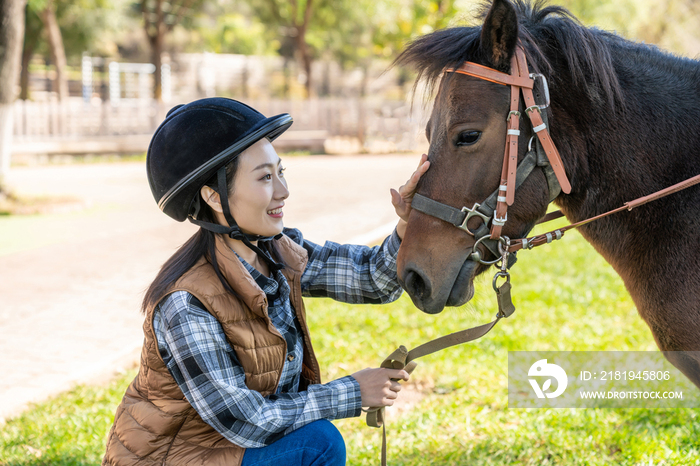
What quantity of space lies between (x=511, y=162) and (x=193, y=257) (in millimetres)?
1215

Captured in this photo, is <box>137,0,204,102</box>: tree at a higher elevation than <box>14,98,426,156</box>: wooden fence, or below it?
higher

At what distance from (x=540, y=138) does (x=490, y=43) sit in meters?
0.38

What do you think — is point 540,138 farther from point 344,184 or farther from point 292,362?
point 344,184

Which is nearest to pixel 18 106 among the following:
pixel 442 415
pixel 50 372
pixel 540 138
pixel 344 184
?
pixel 344 184

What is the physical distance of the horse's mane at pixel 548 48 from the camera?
2.18 metres

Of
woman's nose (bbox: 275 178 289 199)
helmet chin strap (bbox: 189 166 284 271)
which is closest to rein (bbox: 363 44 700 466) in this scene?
woman's nose (bbox: 275 178 289 199)

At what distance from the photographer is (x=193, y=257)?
7.42ft

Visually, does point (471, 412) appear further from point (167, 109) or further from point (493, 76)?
point (167, 109)

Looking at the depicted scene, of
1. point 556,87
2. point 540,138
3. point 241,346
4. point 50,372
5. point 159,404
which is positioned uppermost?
point 556,87

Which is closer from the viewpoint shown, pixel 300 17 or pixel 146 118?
pixel 146 118

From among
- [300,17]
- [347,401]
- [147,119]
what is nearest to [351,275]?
[347,401]

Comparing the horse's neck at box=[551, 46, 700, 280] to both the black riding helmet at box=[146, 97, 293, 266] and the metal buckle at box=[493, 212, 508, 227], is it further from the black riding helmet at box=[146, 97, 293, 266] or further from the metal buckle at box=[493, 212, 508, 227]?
the black riding helmet at box=[146, 97, 293, 266]

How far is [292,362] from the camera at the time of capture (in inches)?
92.0

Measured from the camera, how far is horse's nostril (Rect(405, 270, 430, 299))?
219cm
